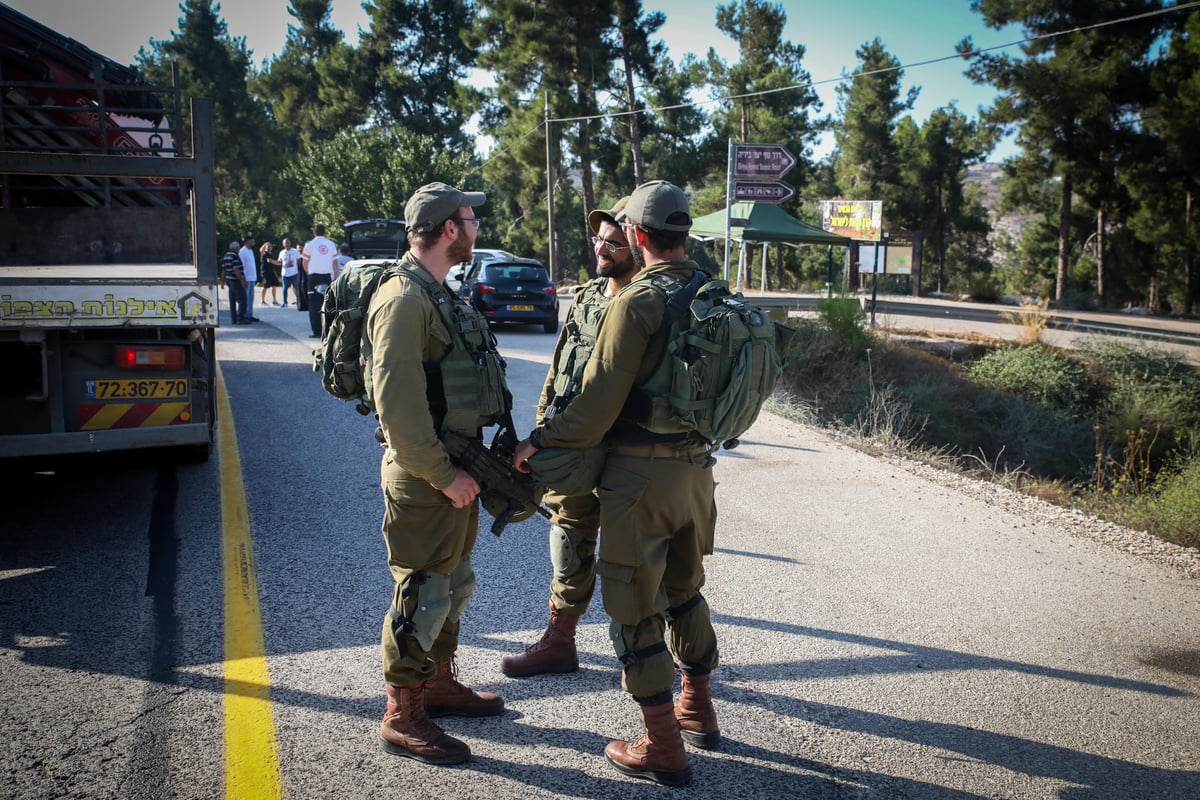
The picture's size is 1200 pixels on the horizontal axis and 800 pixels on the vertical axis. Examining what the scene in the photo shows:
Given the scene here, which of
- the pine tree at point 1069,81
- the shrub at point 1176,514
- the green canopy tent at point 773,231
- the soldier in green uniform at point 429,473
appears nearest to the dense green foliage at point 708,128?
the pine tree at point 1069,81

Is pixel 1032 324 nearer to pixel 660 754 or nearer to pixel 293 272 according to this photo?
pixel 660 754

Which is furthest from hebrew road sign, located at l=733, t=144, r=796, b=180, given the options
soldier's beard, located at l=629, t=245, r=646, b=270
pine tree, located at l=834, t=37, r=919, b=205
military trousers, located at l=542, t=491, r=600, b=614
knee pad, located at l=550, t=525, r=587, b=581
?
pine tree, located at l=834, t=37, r=919, b=205

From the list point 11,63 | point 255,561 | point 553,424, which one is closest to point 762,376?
point 553,424

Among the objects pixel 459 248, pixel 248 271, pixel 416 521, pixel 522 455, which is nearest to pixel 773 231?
pixel 248 271

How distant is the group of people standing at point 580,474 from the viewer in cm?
298

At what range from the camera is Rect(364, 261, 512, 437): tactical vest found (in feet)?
10.1

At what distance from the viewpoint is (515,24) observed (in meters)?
35.3

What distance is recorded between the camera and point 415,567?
3094 millimetres

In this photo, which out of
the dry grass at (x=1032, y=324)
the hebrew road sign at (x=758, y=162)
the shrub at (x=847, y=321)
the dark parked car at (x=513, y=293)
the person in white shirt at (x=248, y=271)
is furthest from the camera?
the person in white shirt at (x=248, y=271)

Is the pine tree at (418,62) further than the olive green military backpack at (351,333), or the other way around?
the pine tree at (418,62)

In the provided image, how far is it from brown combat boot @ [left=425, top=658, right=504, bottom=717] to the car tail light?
3.02 meters

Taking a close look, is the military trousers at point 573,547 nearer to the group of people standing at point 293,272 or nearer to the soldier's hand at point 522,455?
the soldier's hand at point 522,455

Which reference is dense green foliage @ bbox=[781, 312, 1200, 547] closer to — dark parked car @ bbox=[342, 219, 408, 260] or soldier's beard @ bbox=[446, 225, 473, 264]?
soldier's beard @ bbox=[446, 225, 473, 264]

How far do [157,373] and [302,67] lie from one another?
54655 mm
